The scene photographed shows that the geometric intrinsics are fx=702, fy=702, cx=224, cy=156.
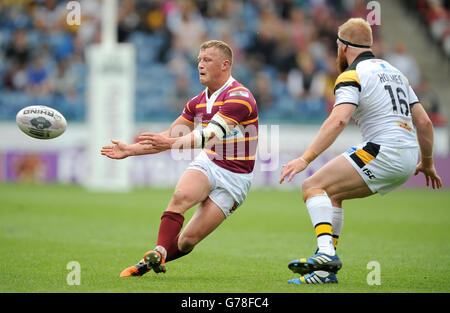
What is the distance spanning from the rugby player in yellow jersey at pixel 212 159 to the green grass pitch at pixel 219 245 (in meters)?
0.44

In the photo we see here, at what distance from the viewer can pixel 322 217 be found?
20.5 ft

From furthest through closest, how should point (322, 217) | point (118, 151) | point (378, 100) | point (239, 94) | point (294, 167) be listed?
point (239, 94)
point (118, 151)
point (378, 100)
point (322, 217)
point (294, 167)

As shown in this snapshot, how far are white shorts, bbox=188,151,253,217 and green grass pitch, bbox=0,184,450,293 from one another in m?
0.75

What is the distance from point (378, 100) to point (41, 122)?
3.33m

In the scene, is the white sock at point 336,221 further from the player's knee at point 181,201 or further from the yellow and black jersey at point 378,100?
the player's knee at point 181,201

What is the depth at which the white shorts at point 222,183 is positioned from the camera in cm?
684

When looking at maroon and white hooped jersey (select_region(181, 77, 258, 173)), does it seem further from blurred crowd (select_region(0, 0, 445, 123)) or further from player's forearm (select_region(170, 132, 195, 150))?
blurred crowd (select_region(0, 0, 445, 123))

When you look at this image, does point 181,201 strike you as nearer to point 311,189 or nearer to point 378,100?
point 311,189

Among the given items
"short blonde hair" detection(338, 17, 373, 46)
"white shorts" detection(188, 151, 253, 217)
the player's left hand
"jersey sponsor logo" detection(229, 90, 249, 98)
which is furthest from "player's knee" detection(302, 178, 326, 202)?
"short blonde hair" detection(338, 17, 373, 46)

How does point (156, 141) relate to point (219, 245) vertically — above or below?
above

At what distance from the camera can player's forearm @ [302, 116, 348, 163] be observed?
6.06 m

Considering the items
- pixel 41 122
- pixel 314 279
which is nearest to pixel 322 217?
pixel 314 279

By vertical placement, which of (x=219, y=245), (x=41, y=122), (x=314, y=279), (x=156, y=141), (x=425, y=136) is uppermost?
(x=41, y=122)

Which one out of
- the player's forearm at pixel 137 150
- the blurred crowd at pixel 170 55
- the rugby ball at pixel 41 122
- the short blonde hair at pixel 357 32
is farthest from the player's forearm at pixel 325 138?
the blurred crowd at pixel 170 55
